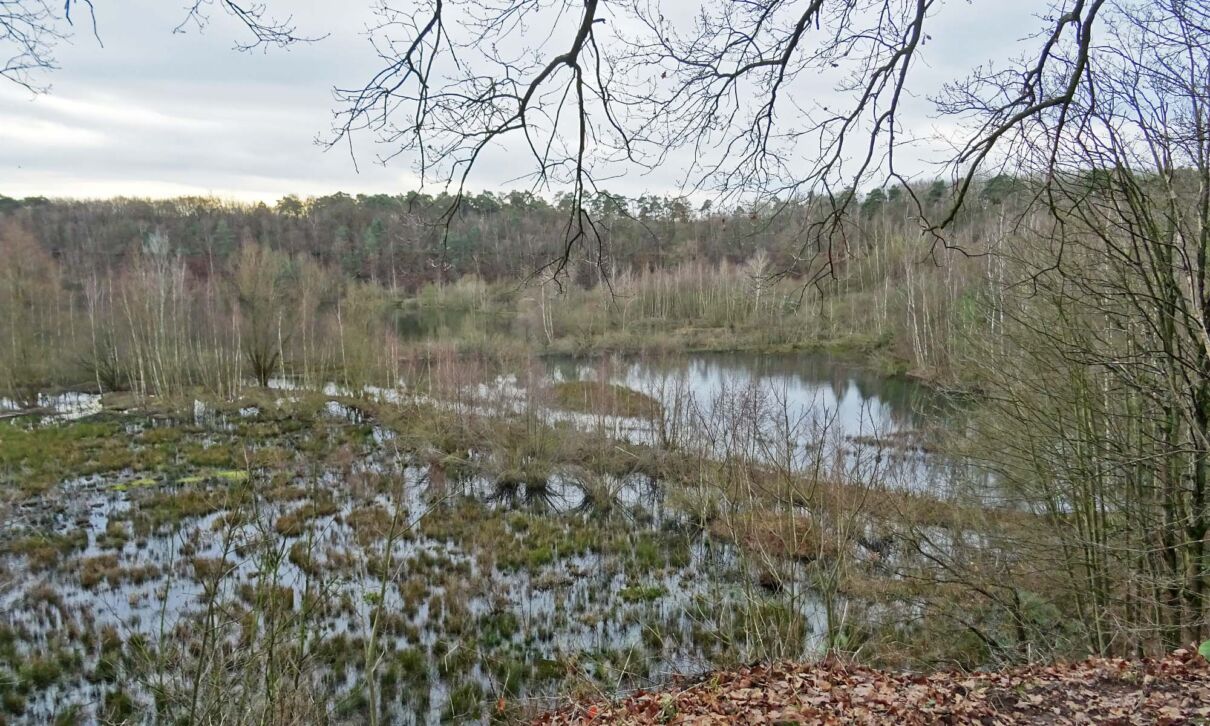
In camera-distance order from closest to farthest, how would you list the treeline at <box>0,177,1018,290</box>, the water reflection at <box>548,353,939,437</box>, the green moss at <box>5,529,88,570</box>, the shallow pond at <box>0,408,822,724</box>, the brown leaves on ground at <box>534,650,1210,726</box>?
the brown leaves on ground at <box>534,650,1210,726</box> → the treeline at <box>0,177,1018,290</box> → the shallow pond at <box>0,408,822,724</box> → the green moss at <box>5,529,88,570</box> → the water reflection at <box>548,353,939,437</box>

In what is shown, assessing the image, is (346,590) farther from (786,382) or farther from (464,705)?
(786,382)

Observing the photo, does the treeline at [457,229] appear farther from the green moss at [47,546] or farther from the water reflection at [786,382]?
the green moss at [47,546]

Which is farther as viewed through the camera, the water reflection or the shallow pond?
the water reflection

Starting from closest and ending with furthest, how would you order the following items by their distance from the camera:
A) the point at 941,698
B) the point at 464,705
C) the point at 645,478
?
the point at 941,698 < the point at 464,705 < the point at 645,478

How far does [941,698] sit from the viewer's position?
3941 mm

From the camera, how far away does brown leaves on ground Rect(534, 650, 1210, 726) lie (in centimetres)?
363

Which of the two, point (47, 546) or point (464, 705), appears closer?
point (464, 705)

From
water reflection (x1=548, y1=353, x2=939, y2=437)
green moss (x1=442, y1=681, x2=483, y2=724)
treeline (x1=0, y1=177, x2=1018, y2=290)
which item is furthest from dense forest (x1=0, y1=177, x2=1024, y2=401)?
green moss (x1=442, y1=681, x2=483, y2=724)

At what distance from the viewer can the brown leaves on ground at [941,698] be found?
363 centimetres

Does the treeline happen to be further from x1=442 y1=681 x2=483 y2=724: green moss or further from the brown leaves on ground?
x1=442 y1=681 x2=483 y2=724: green moss

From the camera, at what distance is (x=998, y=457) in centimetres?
856

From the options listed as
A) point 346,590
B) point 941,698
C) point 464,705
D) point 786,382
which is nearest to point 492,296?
point 786,382

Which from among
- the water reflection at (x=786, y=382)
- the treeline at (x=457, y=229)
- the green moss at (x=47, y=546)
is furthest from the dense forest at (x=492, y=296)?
the green moss at (x=47, y=546)

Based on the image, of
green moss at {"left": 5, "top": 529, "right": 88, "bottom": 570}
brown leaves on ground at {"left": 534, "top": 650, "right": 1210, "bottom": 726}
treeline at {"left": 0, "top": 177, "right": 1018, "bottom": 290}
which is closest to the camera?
brown leaves on ground at {"left": 534, "top": 650, "right": 1210, "bottom": 726}
